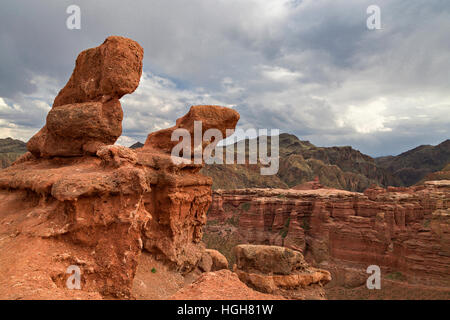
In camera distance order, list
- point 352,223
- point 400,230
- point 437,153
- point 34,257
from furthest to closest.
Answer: point 437,153 < point 352,223 < point 400,230 < point 34,257

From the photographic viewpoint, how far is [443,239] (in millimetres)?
26734

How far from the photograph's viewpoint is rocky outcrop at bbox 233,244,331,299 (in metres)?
7.84

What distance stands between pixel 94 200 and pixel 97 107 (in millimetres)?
5112

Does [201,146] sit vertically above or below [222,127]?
below

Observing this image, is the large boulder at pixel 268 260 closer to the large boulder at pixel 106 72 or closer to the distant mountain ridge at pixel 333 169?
the large boulder at pixel 106 72

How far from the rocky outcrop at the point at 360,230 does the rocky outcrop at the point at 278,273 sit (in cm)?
2712

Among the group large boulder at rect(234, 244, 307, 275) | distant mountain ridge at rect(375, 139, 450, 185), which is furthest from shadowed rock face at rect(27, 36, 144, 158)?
distant mountain ridge at rect(375, 139, 450, 185)

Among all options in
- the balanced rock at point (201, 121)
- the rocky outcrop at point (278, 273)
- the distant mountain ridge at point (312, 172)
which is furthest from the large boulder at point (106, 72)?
the distant mountain ridge at point (312, 172)

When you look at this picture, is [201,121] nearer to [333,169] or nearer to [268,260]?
[268,260]

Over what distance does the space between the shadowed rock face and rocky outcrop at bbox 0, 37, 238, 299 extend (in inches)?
1.7

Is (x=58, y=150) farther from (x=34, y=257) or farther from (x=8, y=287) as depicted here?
(x=8, y=287)

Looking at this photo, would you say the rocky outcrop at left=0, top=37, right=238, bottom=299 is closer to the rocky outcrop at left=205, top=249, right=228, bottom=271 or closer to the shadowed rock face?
the shadowed rock face
